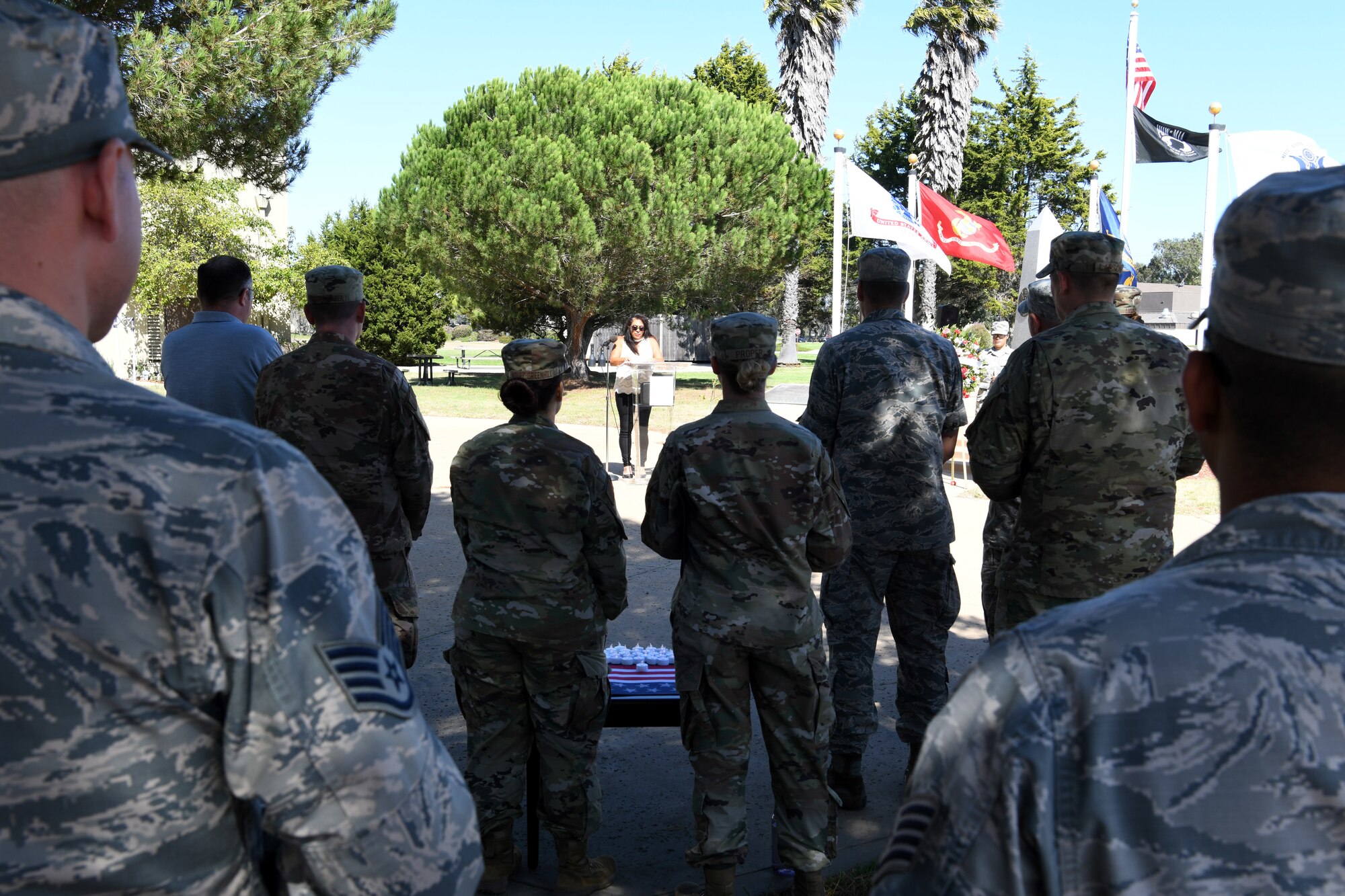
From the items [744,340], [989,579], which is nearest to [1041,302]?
[989,579]

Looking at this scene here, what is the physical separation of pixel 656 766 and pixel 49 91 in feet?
13.6

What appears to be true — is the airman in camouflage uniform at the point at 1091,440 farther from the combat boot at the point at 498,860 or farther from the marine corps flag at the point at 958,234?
the marine corps flag at the point at 958,234

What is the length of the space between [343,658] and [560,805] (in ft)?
8.93

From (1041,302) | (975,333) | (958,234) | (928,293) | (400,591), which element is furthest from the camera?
(928,293)

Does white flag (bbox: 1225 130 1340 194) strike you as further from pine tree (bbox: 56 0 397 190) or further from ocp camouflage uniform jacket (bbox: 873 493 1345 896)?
ocp camouflage uniform jacket (bbox: 873 493 1345 896)

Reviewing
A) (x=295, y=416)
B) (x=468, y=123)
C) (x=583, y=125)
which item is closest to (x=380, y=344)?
(x=468, y=123)

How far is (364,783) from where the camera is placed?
3.85 ft

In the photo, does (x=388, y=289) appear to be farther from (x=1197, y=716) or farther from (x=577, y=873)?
(x=1197, y=716)

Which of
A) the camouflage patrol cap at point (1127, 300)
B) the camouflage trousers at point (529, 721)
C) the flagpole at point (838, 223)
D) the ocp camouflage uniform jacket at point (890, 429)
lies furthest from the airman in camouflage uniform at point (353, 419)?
the flagpole at point (838, 223)

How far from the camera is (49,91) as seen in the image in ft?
3.78

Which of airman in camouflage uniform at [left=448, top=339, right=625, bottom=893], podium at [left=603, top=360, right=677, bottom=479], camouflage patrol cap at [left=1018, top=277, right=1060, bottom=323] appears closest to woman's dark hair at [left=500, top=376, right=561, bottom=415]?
airman in camouflage uniform at [left=448, top=339, right=625, bottom=893]

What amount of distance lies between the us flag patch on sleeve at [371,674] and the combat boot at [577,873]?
8.92 ft

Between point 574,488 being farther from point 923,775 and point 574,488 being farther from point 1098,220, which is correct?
point 1098,220

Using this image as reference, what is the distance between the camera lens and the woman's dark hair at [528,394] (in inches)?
143
